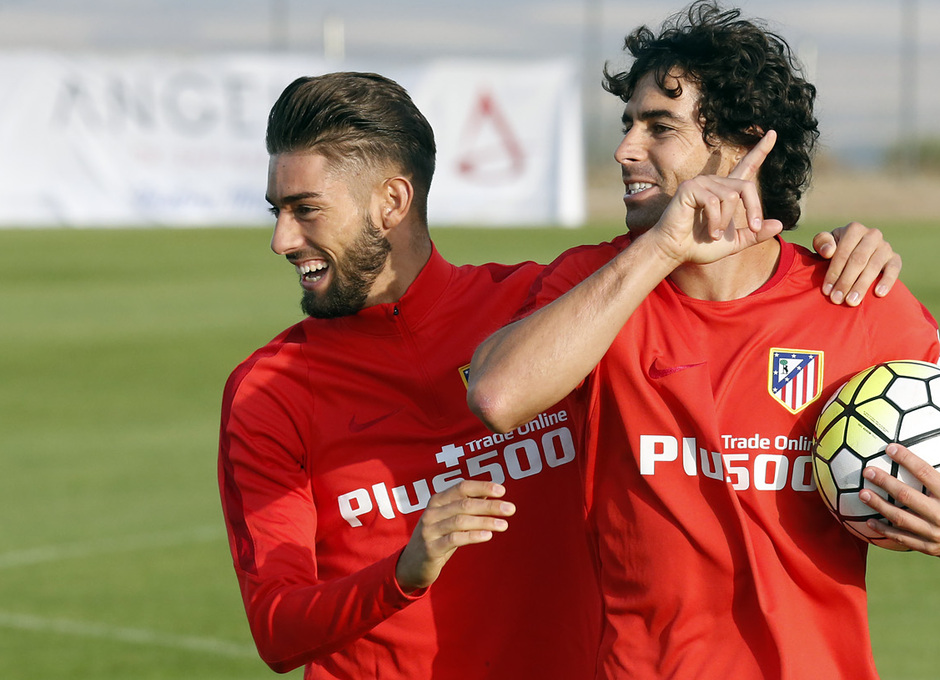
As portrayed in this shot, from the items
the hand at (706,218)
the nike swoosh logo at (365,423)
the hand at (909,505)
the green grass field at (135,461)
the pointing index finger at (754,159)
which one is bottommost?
the green grass field at (135,461)

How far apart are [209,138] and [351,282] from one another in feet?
69.8

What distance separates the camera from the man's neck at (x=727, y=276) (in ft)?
10.4

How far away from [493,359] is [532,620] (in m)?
0.93

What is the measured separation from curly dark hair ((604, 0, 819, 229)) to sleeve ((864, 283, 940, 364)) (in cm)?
33

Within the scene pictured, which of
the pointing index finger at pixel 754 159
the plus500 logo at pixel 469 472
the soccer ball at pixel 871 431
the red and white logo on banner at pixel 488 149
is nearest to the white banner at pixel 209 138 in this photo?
the red and white logo on banner at pixel 488 149

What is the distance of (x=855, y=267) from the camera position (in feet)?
10.4

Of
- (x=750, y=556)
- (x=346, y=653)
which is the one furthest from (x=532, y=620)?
(x=750, y=556)

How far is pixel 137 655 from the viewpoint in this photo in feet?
22.9

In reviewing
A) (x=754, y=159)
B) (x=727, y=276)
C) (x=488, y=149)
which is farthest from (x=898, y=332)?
(x=488, y=149)

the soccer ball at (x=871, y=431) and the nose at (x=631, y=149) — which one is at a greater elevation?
the nose at (x=631, y=149)

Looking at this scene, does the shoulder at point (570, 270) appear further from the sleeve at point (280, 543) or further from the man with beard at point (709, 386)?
the sleeve at point (280, 543)

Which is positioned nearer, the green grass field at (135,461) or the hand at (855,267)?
the hand at (855,267)

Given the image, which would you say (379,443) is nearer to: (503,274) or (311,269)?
(311,269)

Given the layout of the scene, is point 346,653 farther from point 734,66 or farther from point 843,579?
point 734,66
